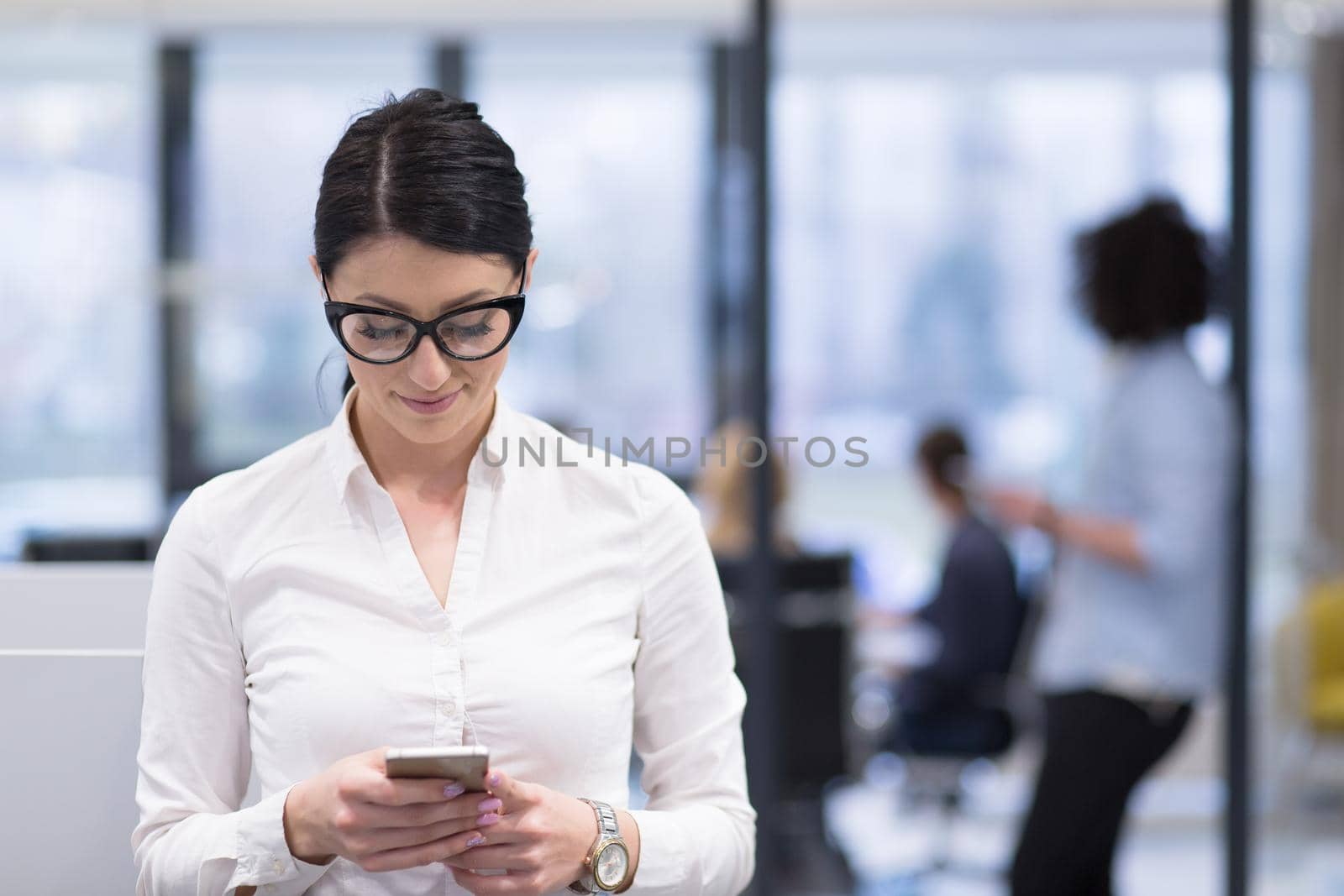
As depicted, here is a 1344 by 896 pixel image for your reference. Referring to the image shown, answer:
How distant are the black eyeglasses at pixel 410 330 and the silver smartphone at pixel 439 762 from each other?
357 millimetres

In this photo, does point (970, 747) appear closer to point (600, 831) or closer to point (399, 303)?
point (600, 831)

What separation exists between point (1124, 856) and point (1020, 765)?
775 millimetres

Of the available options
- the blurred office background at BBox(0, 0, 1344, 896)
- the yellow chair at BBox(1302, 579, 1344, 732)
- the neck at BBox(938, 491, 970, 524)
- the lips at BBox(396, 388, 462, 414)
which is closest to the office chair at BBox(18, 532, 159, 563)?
the blurred office background at BBox(0, 0, 1344, 896)

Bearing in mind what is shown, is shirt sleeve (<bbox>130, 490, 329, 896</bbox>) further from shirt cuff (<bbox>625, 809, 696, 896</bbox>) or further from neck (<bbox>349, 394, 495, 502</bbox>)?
shirt cuff (<bbox>625, 809, 696, 896</bbox>)

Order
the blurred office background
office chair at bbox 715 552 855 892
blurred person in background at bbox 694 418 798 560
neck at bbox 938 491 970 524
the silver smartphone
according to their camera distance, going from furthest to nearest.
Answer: neck at bbox 938 491 970 524, office chair at bbox 715 552 855 892, blurred person in background at bbox 694 418 798 560, the blurred office background, the silver smartphone

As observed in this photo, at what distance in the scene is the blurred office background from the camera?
3.17 metres

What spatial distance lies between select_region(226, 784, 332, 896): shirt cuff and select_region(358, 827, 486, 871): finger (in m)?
0.08

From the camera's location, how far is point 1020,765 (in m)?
5.02

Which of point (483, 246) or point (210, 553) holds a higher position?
point (483, 246)

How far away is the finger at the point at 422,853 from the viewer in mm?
1136

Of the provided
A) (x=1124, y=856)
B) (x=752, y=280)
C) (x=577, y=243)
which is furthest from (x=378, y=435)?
(x=1124, y=856)

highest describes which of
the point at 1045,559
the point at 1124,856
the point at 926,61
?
the point at 926,61

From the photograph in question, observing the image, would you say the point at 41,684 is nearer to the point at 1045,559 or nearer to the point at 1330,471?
the point at 1330,471

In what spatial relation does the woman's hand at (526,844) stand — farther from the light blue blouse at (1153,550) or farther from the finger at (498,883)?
the light blue blouse at (1153,550)
